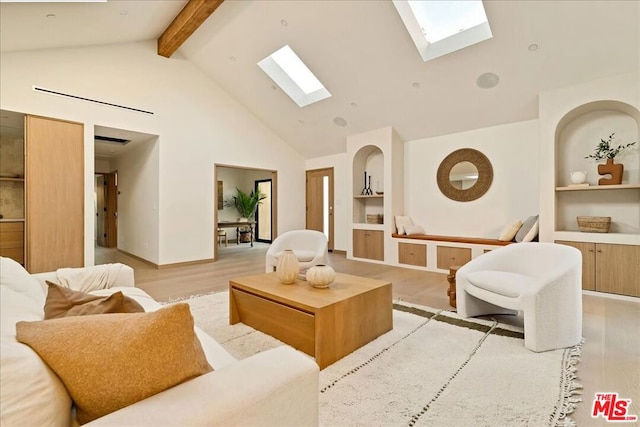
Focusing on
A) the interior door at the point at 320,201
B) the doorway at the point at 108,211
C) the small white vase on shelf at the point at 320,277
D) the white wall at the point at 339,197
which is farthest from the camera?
the doorway at the point at 108,211

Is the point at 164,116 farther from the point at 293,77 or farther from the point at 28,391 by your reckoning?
the point at 28,391

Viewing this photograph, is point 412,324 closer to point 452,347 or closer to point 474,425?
point 452,347

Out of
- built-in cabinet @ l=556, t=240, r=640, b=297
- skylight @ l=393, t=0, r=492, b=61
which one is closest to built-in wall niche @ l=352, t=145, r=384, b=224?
skylight @ l=393, t=0, r=492, b=61

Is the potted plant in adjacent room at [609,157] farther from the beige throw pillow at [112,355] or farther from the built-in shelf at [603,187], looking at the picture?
the beige throw pillow at [112,355]

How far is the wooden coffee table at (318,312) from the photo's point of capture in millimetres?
2023

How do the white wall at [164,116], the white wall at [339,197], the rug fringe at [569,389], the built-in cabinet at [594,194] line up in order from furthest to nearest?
the white wall at [339,197] < the white wall at [164,116] < the built-in cabinet at [594,194] < the rug fringe at [569,389]

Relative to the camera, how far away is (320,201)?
7.62 m

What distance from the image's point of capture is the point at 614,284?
11.6 feet

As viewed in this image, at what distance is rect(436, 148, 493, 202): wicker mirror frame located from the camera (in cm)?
495

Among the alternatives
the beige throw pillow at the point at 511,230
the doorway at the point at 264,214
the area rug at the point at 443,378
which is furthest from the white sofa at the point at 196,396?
the doorway at the point at 264,214

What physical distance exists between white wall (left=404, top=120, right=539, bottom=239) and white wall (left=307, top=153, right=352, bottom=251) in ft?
5.32

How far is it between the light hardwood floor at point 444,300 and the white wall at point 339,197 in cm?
47

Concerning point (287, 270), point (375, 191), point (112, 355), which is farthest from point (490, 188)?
point (112, 355)

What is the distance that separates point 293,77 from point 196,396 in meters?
5.81
